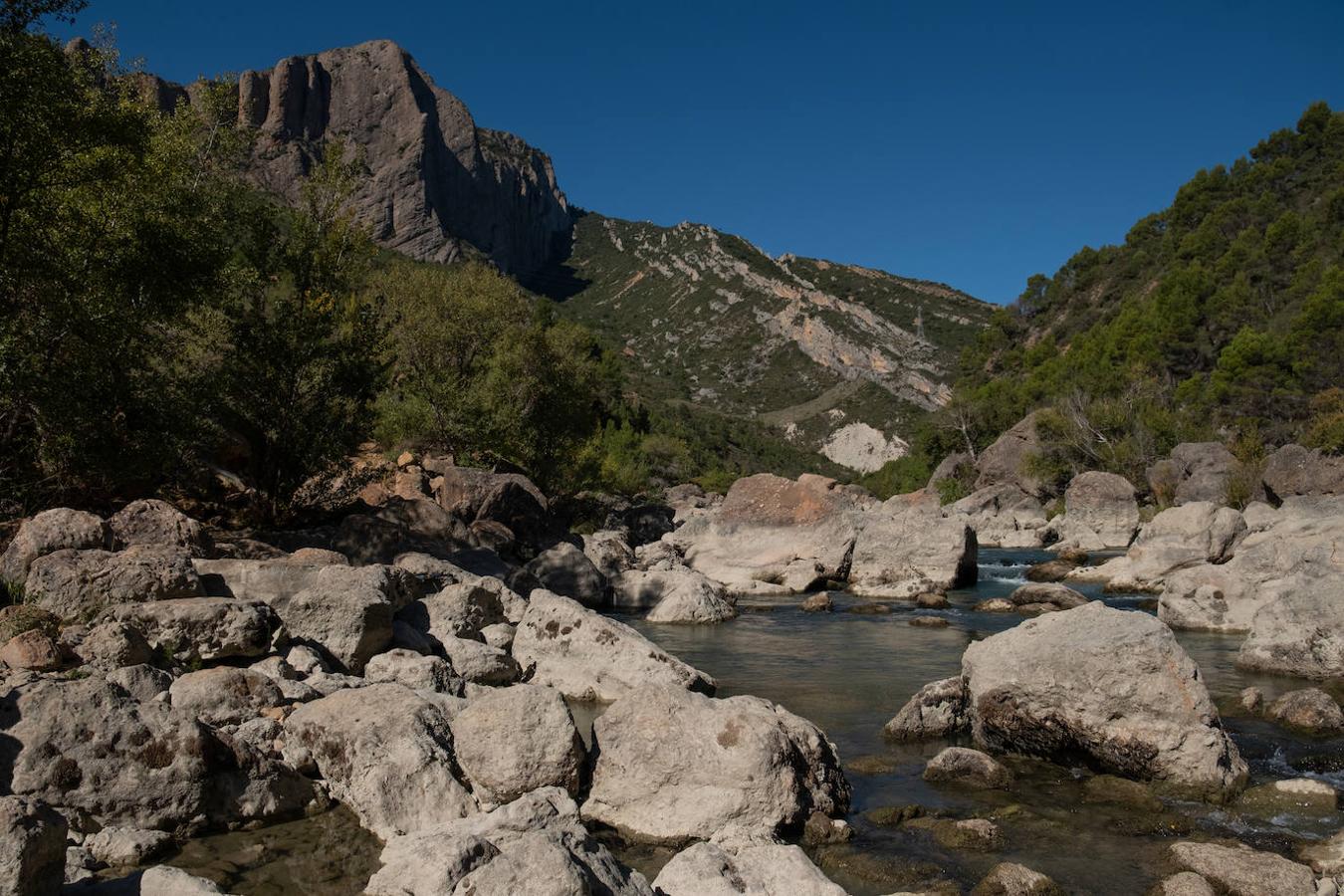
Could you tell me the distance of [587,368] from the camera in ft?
149

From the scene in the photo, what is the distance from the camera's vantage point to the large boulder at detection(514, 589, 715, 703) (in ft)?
41.4

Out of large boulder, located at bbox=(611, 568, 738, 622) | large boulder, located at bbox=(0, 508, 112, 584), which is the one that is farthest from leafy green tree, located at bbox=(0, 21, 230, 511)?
large boulder, located at bbox=(611, 568, 738, 622)

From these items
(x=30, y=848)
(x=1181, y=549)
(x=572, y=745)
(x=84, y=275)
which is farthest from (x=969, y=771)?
(x=1181, y=549)

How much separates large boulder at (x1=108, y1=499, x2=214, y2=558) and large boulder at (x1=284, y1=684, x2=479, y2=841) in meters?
6.09

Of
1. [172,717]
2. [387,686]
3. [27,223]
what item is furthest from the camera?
[27,223]

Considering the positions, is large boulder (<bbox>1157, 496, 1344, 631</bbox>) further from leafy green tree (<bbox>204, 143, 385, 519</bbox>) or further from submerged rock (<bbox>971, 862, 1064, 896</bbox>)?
leafy green tree (<bbox>204, 143, 385, 519</bbox>)

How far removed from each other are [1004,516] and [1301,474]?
694 inches

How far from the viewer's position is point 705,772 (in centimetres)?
806

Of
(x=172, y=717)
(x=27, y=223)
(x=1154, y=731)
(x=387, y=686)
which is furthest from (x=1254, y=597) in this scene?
(x=27, y=223)

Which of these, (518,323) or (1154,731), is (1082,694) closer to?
(1154,731)

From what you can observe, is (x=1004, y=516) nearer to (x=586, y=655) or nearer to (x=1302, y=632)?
(x=1302, y=632)

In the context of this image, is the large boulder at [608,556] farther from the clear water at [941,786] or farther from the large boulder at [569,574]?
the clear water at [941,786]

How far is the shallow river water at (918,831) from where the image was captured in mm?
6992

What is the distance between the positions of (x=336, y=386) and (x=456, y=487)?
7419 mm
